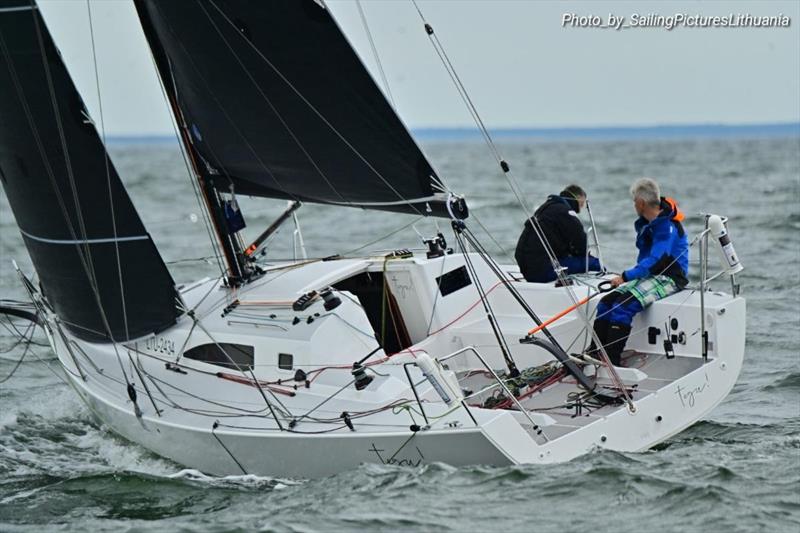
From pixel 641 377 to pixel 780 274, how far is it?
841cm

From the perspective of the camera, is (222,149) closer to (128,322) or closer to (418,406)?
→ (128,322)

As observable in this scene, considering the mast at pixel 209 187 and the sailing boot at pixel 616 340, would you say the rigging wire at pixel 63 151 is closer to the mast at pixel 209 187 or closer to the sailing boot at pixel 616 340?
the mast at pixel 209 187

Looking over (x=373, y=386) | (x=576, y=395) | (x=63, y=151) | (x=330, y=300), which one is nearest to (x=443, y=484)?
(x=373, y=386)

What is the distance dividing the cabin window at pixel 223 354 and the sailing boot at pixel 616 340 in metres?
2.46

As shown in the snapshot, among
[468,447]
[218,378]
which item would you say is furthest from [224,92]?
[468,447]

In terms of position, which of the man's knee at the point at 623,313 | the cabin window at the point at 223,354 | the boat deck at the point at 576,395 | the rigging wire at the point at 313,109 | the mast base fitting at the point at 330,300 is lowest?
the boat deck at the point at 576,395

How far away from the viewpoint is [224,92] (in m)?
8.27

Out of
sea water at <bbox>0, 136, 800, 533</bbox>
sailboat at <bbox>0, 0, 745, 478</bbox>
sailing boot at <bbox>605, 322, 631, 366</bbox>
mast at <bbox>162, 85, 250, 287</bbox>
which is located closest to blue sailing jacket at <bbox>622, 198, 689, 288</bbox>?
sailboat at <bbox>0, 0, 745, 478</bbox>

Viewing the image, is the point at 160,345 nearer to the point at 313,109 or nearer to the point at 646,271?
the point at 313,109

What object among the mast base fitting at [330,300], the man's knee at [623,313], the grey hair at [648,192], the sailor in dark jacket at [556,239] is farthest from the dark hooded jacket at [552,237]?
the mast base fitting at [330,300]

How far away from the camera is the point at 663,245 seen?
7.90 metres

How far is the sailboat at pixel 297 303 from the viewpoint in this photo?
7102 millimetres

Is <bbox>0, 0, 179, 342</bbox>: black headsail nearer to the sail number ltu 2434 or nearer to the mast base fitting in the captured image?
the sail number ltu 2434

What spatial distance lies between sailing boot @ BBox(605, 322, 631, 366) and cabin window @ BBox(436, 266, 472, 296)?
1.44 metres
